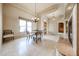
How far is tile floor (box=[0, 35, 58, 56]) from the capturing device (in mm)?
2674

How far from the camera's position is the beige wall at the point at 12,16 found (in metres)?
2.77

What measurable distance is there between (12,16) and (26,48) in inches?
42.0

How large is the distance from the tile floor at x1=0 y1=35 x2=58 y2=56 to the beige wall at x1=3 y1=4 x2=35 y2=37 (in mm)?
280

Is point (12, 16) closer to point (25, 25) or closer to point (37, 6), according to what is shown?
point (25, 25)

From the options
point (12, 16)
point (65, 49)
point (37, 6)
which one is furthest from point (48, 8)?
point (65, 49)

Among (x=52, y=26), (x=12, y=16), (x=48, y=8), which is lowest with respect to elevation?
(x=52, y=26)

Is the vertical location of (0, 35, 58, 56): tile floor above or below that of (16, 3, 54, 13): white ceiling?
below

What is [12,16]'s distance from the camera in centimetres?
291

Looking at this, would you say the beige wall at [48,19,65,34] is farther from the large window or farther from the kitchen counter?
the large window

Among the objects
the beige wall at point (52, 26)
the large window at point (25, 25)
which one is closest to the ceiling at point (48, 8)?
the beige wall at point (52, 26)

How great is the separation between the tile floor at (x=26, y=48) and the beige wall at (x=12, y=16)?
28cm

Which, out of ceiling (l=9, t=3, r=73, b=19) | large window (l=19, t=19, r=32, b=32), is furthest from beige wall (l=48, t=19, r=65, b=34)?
large window (l=19, t=19, r=32, b=32)

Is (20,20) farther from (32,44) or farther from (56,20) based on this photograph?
(56,20)

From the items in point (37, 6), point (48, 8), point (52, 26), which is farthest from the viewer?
point (52, 26)
